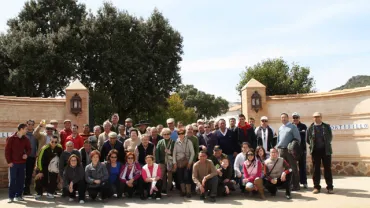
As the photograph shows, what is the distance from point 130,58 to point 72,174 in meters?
14.9

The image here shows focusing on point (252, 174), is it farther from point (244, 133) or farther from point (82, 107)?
point (82, 107)

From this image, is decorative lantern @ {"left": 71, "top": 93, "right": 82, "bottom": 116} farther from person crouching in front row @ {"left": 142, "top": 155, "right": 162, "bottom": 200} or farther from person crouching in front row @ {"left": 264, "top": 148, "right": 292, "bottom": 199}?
person crouching in front row @ {"left": 264, "top": 148, "right": 292, "bottom": 199}

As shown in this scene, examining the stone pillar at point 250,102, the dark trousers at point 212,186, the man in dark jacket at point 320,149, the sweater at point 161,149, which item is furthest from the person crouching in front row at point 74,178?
the stone pillar at point 250,102

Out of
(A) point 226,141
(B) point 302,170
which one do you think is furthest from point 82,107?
(B) point 302,170

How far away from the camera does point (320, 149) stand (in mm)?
8281

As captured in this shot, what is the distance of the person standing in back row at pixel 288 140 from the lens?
8.60 meters

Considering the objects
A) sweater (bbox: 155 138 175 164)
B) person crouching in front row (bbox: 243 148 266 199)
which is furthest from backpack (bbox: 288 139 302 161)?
sweater (bbox: 155 138 175 164)

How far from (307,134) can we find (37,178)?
250 inches

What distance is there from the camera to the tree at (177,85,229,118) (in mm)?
65312

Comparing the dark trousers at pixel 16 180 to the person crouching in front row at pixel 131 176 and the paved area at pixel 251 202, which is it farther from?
the person crouching in front row at pixel 131 176

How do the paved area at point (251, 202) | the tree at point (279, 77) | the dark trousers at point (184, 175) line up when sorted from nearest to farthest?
the paved area at point (251, 202) < the dark trousers at point (184, 175) < the tree at point (279, 77)

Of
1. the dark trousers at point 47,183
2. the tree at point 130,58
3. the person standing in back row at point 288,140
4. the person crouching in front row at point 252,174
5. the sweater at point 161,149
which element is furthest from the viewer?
the tree at point 130,58

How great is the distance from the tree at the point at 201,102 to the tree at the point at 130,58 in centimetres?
4070

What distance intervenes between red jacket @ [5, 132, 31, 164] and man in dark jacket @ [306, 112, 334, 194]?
21.3 ft
